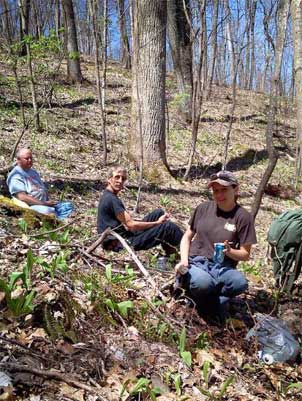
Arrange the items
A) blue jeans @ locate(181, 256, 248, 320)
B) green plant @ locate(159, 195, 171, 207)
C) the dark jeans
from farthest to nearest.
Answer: green plant @ locate(159, 195, 171, 207) < the dark jeans < blue jeans @ locate(181, 256, 248, 320)

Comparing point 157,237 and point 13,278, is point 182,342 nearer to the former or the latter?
point 13,278

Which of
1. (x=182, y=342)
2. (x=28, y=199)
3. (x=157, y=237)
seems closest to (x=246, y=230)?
(x=182, y=342)

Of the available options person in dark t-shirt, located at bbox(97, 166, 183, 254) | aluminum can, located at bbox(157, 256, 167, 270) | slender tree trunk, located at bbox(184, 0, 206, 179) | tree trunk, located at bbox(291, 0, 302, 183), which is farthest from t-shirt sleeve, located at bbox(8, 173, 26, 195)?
tree trunk, located at bbox(291, 0, 302, 183)

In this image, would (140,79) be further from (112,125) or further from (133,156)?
(112,125)

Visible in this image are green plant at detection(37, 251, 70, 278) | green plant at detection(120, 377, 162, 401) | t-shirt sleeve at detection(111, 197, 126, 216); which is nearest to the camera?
green plant at detection(120, 377, 162, 401)

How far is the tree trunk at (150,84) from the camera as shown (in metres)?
8.86

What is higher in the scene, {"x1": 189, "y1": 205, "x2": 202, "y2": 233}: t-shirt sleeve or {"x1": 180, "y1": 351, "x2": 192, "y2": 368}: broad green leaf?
{"x1": 189, "y1": 205, "x2": 202, "y2": 233}: t-shirt sleeve

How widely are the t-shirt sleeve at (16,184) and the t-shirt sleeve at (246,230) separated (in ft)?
10.6

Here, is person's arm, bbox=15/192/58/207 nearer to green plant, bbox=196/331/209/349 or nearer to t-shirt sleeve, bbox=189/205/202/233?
t-shirt sleeve, bbox=189/205/202/233

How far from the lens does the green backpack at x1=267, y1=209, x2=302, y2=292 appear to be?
188 inches

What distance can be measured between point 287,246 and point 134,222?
Result: 1700mm

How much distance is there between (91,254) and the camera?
4.49 meters

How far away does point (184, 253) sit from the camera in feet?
Result: 13.6

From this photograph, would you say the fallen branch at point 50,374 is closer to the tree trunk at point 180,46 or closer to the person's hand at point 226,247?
the person's hand at point 226,247
